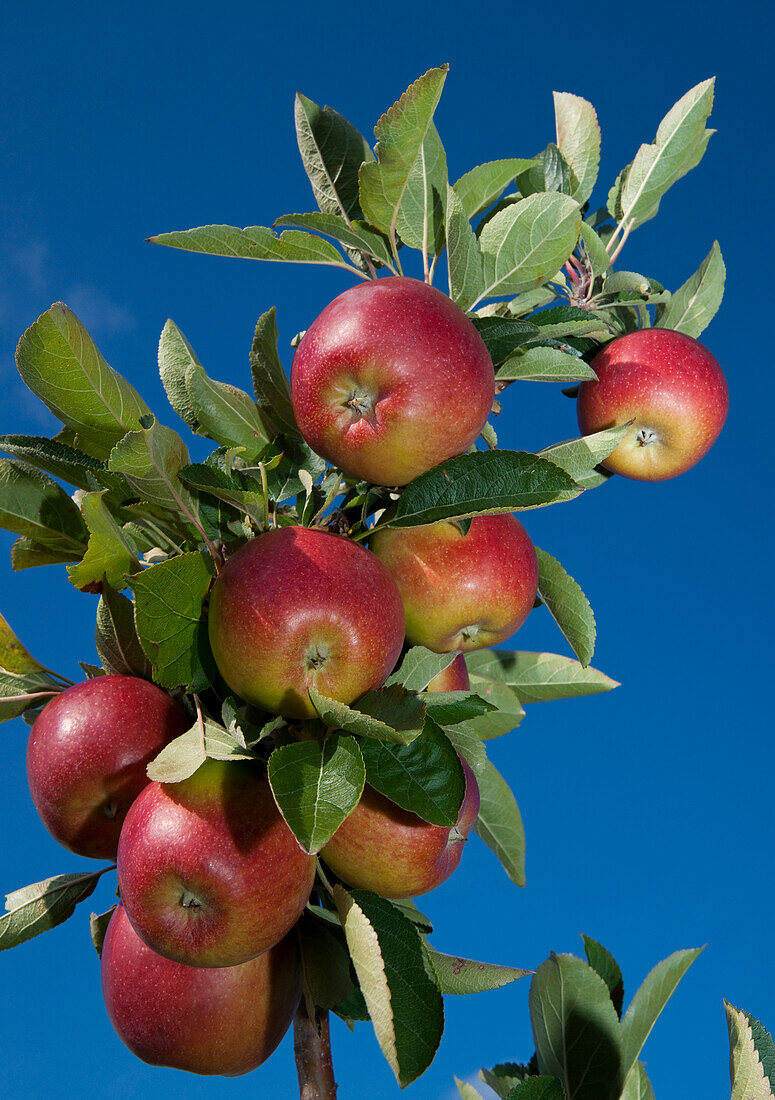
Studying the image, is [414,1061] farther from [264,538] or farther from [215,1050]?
[264,538]

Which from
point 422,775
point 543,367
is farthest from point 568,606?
point 422,775

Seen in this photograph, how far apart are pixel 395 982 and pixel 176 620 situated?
627mm

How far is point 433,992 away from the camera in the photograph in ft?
4.45

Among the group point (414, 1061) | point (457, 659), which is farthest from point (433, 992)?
point (457, 659)

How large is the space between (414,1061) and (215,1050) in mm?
468

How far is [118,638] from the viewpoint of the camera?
1576 mm

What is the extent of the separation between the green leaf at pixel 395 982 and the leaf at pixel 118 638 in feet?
1.66

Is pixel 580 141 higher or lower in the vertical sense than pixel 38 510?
higher

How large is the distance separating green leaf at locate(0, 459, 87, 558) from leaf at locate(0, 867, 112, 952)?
0.61 metres

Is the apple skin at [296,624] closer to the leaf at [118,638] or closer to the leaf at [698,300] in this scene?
the leaf at [118,638]

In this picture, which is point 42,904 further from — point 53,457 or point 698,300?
point 698,300

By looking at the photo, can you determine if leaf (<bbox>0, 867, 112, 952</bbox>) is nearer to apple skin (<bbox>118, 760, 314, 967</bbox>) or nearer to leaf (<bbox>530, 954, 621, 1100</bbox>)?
apple skin (<bbox>118, 760, 314, 967</bbox>)

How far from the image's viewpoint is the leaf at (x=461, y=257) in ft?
5.70

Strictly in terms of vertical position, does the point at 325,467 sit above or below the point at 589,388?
below
